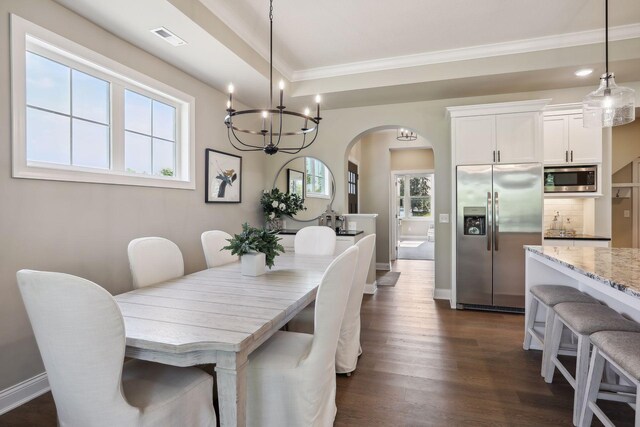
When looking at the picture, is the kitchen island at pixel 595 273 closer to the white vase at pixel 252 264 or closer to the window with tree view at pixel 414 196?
the white vase at pixel 252 264

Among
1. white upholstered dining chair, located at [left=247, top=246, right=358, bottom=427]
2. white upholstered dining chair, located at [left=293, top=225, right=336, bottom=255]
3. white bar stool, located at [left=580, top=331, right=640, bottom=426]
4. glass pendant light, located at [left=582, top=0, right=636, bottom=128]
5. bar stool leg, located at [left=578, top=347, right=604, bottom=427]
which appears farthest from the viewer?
white upholstered dining chair, located at [left=293, top=225, right=336, bottom=255]

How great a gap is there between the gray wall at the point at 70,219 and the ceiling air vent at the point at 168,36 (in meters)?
0.33

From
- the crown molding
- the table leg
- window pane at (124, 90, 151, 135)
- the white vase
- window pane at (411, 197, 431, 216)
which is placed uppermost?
the crown molding

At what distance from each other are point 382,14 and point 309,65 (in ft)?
4.11

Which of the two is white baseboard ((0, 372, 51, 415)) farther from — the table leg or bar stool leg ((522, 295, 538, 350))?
bar stool leg ((522, 295, 538, 350))

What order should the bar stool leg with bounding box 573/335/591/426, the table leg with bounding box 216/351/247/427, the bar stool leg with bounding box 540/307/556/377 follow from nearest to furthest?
the table leg with bounding box 216/351/247/427 < the bar stool leg with bounding box 573/335/591/426 < the bar stool leg with bounding box 540/307/556/377

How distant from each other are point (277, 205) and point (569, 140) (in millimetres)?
3695

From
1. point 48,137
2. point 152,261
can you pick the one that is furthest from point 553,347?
point 48,137

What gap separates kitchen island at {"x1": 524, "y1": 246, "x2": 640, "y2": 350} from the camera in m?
1.53

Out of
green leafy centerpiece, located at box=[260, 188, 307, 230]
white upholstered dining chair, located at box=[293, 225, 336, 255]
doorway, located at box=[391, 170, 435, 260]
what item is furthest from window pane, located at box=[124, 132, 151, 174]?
doorway, located at box=[391, 170, 435, 260]

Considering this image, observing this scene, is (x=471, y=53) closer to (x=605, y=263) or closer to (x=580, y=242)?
(x=580, y=242)

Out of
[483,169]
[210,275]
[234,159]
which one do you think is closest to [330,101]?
[234,159]

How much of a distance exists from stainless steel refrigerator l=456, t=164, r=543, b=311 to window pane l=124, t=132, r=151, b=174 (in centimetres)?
331

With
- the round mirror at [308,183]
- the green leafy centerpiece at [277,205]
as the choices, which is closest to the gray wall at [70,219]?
the green leafy centerpiece at [277,205]
